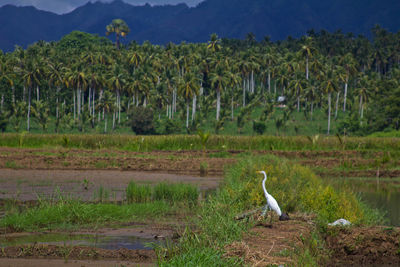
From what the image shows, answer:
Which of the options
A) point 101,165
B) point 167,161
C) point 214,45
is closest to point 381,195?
point 167,161

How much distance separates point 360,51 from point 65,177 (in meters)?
129

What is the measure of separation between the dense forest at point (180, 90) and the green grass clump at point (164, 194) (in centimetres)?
5871

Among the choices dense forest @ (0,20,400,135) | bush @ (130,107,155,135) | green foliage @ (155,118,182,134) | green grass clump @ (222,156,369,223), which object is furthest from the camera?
dense forest @ (0,20,400,135)

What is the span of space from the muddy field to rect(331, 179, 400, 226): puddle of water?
3.39 m

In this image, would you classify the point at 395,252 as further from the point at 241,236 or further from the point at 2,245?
the point at 2,245

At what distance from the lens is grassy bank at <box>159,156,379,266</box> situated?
29.8ft

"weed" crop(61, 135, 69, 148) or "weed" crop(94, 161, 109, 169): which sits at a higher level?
"weed" crop(61, 135, 69, 148)

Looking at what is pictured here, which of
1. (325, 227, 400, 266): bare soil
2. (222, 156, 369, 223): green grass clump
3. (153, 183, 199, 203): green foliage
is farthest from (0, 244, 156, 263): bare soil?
(153, 183, 199, 203): green foliage

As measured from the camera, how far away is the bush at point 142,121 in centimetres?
8431

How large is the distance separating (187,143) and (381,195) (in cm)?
2405

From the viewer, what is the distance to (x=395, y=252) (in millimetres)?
13352

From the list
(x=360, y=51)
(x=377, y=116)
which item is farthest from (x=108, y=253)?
(x=360, y=51)

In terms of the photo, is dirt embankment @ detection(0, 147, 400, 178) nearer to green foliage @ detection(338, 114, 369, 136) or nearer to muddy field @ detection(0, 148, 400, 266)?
muddy field @ detection(0, 148, 400, 266)

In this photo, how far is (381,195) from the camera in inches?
1001
